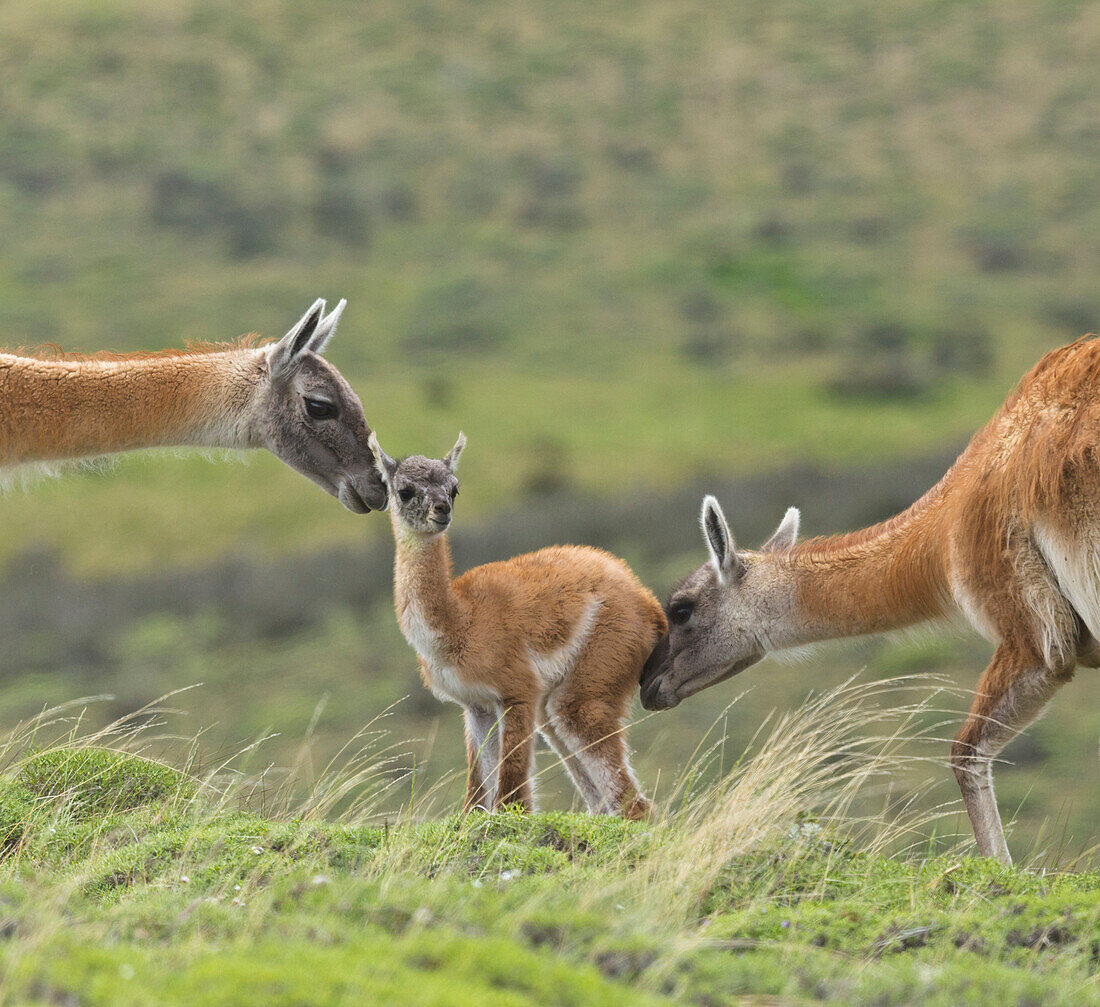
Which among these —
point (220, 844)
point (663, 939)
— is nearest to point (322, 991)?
point (663, 939)

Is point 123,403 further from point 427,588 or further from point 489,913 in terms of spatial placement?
point 489,913

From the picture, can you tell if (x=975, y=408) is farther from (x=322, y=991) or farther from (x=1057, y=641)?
(x=322, y=991)

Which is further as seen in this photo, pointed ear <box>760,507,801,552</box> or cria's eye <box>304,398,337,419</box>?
pointed ear <box>760,507,801,552</box>

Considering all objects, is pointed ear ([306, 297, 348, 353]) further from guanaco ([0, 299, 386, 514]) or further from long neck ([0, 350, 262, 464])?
long neck ([0, 350, 262, 464])

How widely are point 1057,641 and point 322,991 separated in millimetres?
4337

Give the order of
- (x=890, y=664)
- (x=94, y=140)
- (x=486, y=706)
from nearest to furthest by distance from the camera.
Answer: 1. (x=486, y=706)
2. (x=890, y=664)
3. (x=94, y=140)

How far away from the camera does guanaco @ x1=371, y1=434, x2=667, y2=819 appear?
24.8ft

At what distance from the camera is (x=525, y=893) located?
533 centimetres

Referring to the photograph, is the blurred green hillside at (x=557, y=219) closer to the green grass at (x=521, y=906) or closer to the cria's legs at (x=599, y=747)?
the cria's legs at (x=599, y=747)

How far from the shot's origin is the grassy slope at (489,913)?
13.6ft

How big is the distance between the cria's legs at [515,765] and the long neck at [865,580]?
6.29ft

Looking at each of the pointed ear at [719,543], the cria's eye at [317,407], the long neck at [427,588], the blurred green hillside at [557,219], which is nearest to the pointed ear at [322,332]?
the cria's eye at [317,407]

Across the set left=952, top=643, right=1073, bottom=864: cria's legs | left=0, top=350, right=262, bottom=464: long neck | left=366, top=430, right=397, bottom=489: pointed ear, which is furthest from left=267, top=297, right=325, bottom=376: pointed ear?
left=952, top=643, right=1073, bottom=864: cria's legs

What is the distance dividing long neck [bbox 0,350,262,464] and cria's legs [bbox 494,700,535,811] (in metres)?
2.43
